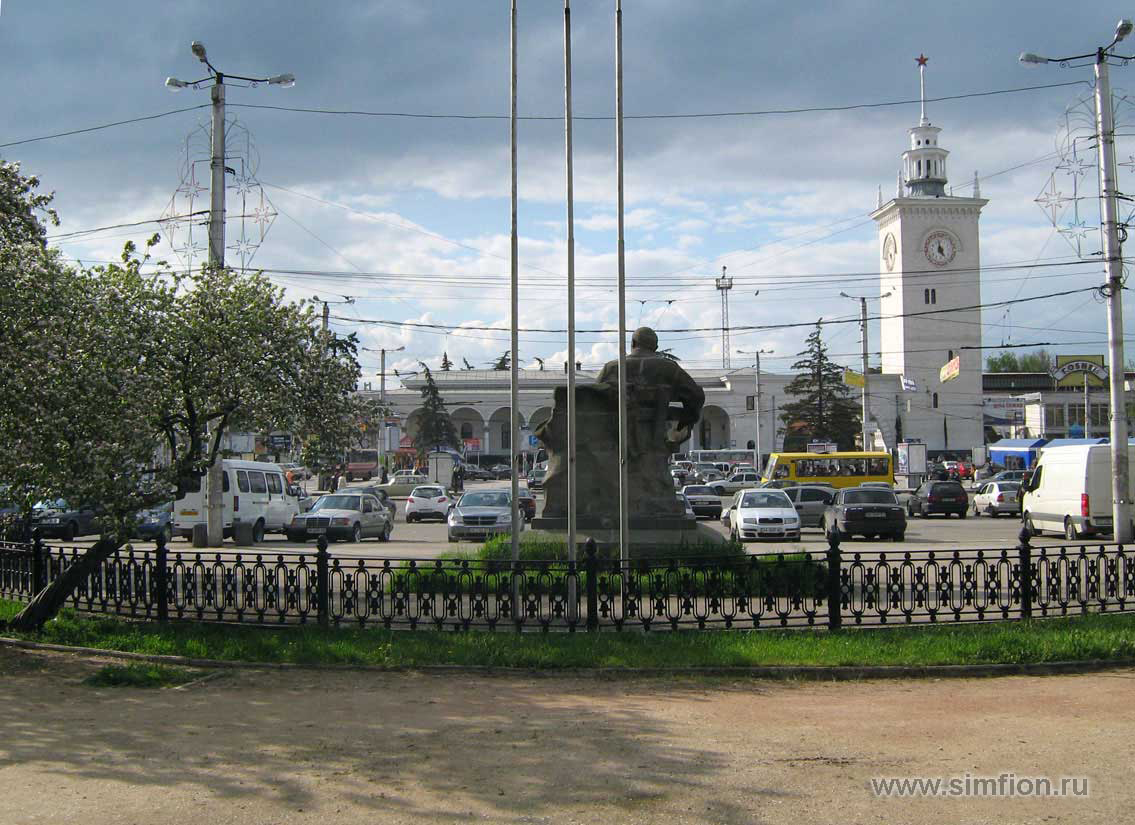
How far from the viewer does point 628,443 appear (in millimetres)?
18125

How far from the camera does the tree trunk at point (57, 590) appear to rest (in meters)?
12.4

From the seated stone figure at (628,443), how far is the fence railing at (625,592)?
4938mm

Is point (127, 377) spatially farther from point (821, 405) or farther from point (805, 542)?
point (821, 405)

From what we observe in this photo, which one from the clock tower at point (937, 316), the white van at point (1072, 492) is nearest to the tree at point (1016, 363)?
the clock tower at point (937, 316)

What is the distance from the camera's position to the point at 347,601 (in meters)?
12.2

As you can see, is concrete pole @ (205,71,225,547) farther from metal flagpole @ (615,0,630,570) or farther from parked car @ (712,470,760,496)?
parked car @ (712,470,760,496)

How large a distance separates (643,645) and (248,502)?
2070 centimetres

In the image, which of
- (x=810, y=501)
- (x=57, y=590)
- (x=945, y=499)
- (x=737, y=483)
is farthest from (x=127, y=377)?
(x=737, y=483)

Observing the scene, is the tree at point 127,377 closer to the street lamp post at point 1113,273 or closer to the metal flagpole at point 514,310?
the metal flagpole at point 514,310

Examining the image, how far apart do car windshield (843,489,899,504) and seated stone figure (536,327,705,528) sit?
12500 mm

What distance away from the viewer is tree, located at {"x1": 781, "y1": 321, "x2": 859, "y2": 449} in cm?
7800

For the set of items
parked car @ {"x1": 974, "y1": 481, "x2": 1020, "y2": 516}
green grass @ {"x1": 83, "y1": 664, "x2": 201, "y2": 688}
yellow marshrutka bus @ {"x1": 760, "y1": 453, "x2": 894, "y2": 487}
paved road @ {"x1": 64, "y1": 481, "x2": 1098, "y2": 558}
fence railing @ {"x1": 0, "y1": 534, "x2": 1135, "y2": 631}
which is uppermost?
yellow marshrutka bus @ {"x1": 760, "y1": 453, "x2": 894, "y2": 487}

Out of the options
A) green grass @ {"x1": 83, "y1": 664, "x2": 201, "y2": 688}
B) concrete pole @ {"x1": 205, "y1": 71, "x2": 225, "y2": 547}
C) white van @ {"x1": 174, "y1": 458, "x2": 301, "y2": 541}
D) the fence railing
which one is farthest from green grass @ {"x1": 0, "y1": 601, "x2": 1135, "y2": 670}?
white van @ {"x1": 174, "y1": 458, "x2": 301, "y2": 541}

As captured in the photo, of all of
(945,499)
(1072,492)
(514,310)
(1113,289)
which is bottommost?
(945,499)
